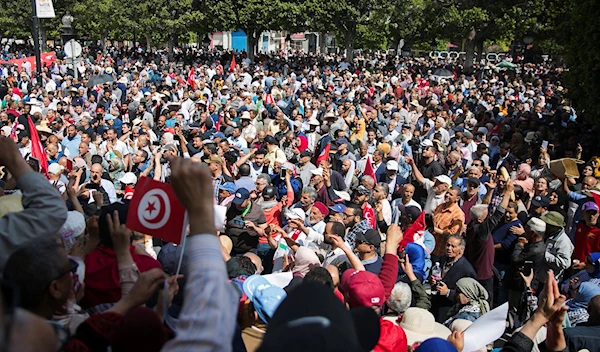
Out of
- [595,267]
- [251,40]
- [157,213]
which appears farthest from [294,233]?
[251,40]

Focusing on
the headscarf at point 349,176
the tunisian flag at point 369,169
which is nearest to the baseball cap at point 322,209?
the headscarf at point 349,176

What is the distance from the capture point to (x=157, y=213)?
108 inches

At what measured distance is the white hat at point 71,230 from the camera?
10.9ft

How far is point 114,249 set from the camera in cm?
267

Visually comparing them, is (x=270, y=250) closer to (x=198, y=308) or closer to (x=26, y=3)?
(x=198, y=308)

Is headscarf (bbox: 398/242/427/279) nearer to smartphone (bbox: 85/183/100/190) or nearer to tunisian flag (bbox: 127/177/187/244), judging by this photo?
tunisian flag (bbox: 127/177/187/244)

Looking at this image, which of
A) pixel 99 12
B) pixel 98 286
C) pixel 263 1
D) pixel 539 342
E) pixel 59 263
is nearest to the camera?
pixel 59 263

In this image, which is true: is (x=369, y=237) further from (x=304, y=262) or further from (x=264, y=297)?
(x=264, y=297)

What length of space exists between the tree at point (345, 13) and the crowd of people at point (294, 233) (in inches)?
926

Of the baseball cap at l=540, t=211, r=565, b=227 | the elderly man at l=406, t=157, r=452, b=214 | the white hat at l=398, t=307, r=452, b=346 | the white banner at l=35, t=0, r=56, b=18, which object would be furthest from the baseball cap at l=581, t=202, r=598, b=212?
the white banner at l=35, t=0, r=56, b=18

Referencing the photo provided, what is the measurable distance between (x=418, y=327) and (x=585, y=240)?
3.47 meters

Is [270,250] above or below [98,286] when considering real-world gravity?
below

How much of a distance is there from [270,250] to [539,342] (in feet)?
9.37

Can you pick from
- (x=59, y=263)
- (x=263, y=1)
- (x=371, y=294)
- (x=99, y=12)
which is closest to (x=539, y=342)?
(x=371, y=294)
